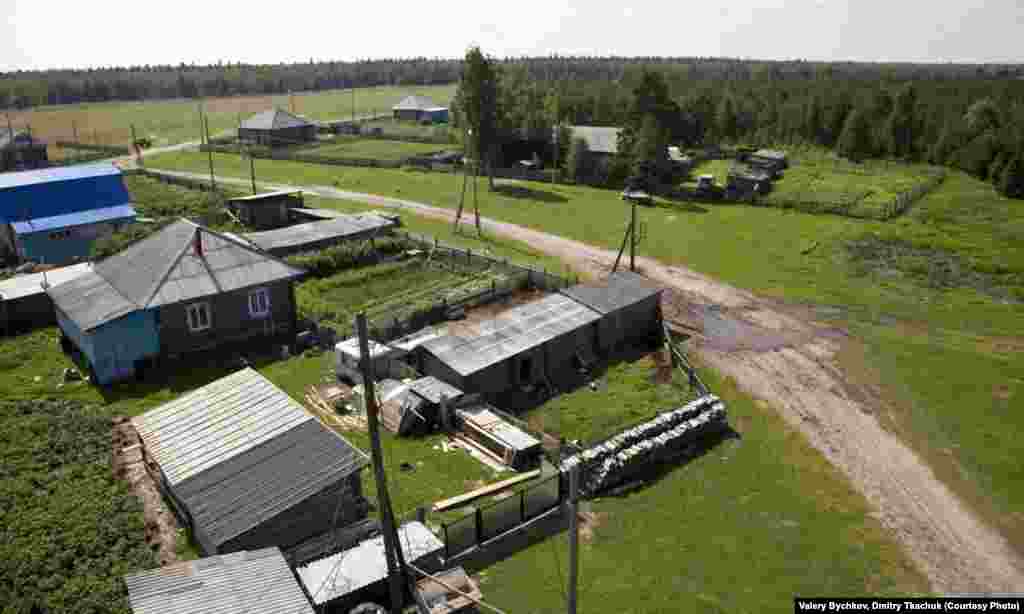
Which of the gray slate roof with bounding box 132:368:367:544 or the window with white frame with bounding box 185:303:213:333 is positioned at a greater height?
the window with white frame with bounding box 185:303:213:333

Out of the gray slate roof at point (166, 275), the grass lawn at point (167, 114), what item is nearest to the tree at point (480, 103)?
the gray slate roof at point (166, 275)

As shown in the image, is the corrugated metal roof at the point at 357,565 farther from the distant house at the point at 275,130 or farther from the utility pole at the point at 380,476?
the distant house at the point at 275,130

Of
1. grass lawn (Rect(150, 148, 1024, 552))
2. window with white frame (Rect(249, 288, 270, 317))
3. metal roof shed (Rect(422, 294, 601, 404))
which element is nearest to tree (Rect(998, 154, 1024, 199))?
grass lawn (Rect(150, 148, 1024, 552))

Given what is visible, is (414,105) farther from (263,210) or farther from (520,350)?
(520,350)

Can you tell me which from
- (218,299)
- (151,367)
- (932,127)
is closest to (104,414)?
(151,367)

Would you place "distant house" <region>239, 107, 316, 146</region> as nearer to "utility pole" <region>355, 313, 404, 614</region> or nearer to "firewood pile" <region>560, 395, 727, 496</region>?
"firewood pile" <region>560, 395, 727, 496</region>
